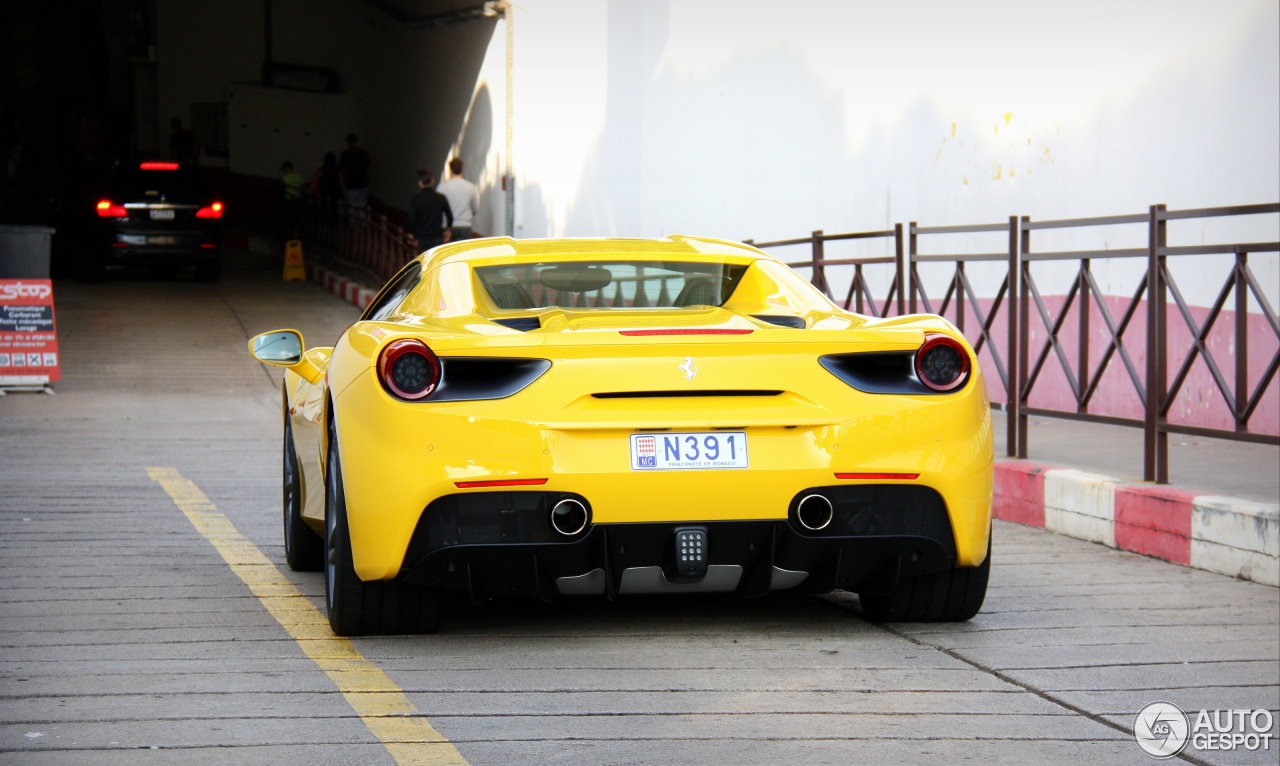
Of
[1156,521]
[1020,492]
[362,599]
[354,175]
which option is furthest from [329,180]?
[362,599]

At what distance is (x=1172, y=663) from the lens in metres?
4.90

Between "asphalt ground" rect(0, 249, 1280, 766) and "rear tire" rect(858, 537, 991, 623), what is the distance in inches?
2.2

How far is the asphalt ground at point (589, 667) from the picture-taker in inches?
153

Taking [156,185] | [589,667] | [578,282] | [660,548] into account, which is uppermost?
[156,185]

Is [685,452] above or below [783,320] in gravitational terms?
below

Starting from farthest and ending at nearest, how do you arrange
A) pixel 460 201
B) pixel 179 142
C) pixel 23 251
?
pixel 179 142, pixel 460 201, pixel 23 251

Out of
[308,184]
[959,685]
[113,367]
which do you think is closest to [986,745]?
[959,685]

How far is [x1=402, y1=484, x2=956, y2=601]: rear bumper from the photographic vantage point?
184 inches

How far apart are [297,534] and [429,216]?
14.2 metres

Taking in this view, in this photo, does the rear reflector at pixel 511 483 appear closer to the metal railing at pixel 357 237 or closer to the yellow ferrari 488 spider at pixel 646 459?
the yellow ferrari 488 spider at pixel 646 459

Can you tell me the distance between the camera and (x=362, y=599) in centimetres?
502

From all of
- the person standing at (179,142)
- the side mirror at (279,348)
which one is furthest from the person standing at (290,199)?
the side mirror at (279,348)


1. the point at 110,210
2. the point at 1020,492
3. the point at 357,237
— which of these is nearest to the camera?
the point at 1020,492

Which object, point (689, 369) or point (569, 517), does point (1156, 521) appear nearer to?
point (689, 369)
